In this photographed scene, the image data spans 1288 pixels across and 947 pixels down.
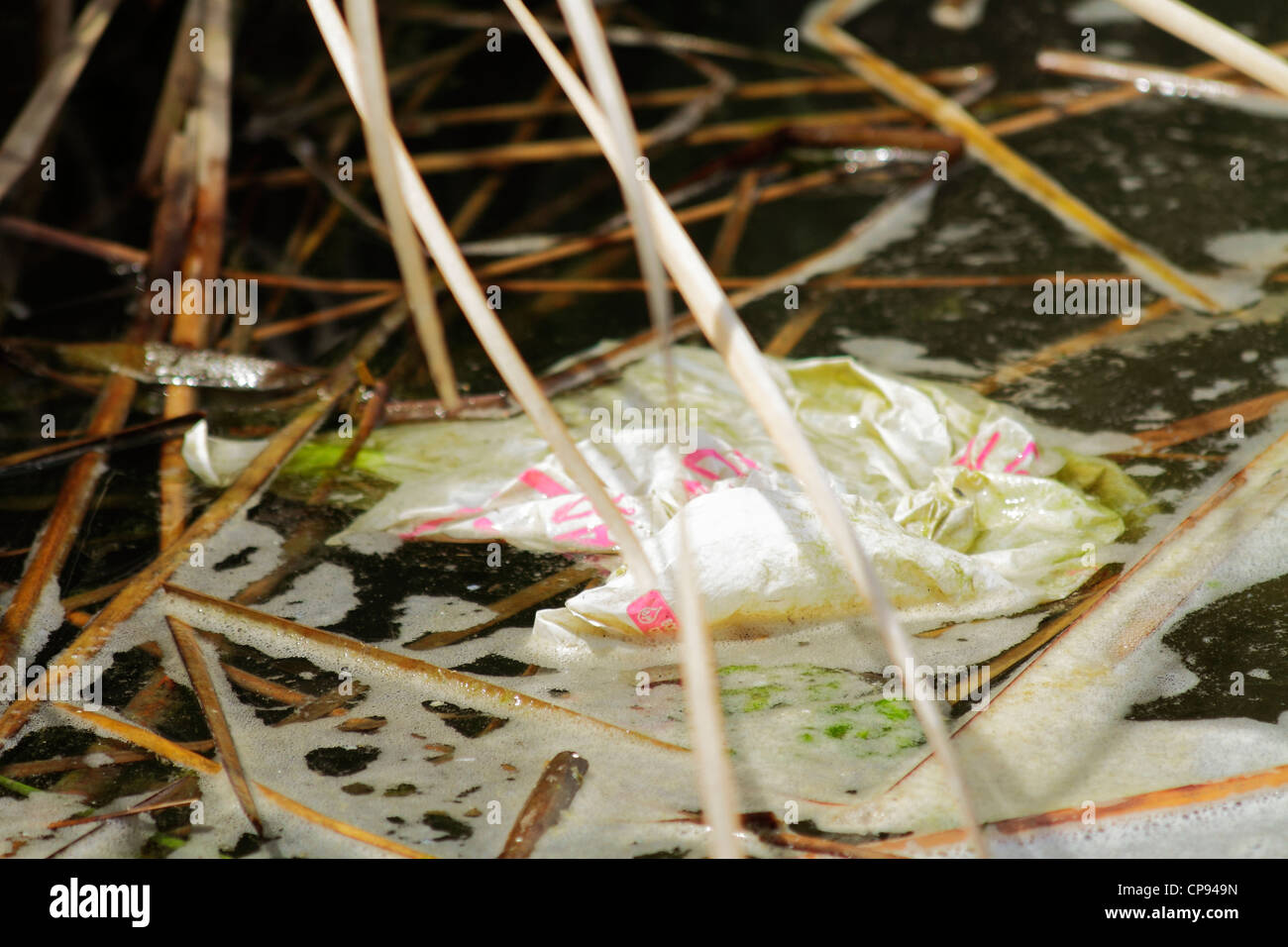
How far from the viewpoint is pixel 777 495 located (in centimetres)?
197

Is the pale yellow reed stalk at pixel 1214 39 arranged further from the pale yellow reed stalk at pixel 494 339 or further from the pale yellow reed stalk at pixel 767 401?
the pale yellow reed stalk at pixel 494 339

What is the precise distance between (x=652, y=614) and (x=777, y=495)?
0.32m

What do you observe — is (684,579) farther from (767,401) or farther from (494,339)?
(494,339)

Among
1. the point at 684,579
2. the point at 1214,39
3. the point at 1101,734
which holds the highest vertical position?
the point at 1214,39

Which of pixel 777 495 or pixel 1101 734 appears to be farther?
pixel 777 495

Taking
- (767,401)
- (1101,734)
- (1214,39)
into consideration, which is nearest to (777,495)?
(1101,734)

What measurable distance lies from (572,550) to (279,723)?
→ 642mm

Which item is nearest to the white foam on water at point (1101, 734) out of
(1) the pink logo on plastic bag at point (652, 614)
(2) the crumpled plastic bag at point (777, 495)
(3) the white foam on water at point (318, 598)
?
(2) the crumpled plastic bag at point (777, 495)

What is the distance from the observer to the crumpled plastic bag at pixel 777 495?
6.15 ft

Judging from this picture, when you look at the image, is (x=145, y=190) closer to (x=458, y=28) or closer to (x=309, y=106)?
(x=309, y=106)

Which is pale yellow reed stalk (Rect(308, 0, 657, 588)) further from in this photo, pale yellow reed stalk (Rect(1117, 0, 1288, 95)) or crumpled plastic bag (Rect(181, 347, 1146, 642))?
pale yellow reed stalk (Rect(1117, 0, 1288, 95))

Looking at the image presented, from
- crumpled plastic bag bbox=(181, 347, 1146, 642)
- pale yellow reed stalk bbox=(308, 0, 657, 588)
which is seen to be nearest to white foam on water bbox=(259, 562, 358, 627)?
crumpled plastic bag bbox=(181, 347, 1146, 642)

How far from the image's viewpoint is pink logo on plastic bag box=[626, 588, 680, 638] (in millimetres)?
1824

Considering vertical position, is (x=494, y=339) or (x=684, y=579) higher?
(x=494, y=339)
